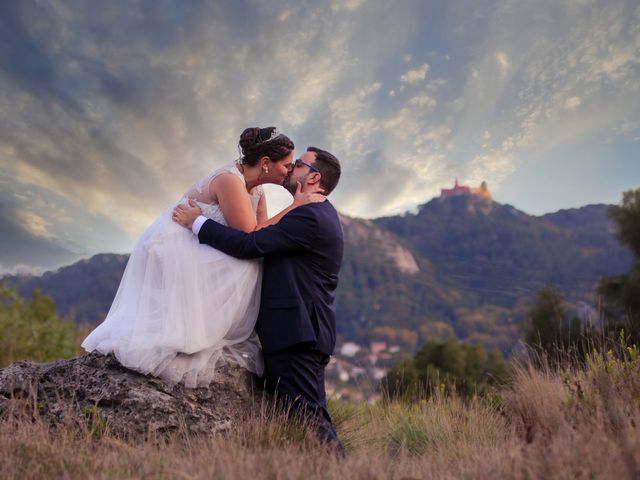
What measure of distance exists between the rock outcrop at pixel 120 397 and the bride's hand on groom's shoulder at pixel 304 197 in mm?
1627

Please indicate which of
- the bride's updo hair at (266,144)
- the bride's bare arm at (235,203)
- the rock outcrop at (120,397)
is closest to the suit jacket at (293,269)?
the bride's bare arm at (235,203)

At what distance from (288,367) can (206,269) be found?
1156 millimetres

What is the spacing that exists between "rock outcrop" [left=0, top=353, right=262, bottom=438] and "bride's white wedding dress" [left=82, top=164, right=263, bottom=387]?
12 centimetres

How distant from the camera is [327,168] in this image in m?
5.29

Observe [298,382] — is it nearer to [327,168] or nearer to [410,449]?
[410,449]

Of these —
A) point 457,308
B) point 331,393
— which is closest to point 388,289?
point 457,308

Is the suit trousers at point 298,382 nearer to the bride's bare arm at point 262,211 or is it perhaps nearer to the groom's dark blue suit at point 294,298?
the groom's dark blue suit at point 294,298

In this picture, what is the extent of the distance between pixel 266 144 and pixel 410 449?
3299mm

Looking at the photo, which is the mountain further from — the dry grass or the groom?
the groom

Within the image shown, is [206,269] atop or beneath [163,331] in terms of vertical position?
atop

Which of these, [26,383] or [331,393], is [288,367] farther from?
[331,393]

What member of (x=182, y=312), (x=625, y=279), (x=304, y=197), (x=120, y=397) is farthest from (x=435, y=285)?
(x=120, y=397)

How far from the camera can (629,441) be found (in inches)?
103

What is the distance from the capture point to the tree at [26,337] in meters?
15.7
